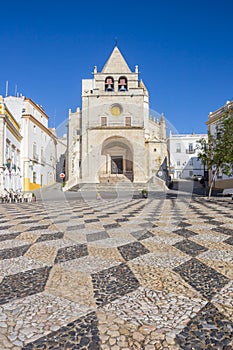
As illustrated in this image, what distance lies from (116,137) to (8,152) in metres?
12.6

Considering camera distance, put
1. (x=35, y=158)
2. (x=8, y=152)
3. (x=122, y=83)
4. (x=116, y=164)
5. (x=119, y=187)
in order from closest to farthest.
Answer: (x=8, y=152) → (x=119, y=187) → (x=35, y=158) → (x=116, y=164) → (x=122, y=83)

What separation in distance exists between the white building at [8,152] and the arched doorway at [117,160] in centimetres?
1001

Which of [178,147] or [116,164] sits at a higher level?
[178,147]

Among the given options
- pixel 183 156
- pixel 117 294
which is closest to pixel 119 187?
pixel 117 294

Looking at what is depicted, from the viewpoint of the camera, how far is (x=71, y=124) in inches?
1602

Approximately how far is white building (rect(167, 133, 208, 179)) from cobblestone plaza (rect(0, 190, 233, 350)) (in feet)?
150

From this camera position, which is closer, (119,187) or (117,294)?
(117,294)

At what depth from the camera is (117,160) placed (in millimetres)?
32344

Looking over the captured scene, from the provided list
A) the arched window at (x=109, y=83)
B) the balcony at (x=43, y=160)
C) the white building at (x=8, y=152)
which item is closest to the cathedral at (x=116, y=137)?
the arched window at (x=109, y=83)

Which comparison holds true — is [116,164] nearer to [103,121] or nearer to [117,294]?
[103,121]

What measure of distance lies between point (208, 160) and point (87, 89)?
2758cm

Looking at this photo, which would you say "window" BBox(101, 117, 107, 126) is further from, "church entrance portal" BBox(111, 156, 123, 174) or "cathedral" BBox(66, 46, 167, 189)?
"church entrance portal" BBox(111, 156, 123, 174)

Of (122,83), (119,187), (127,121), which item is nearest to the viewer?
(119,187)

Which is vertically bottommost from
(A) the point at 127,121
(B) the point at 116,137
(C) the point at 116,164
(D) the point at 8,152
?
(C) the point at 116,164
